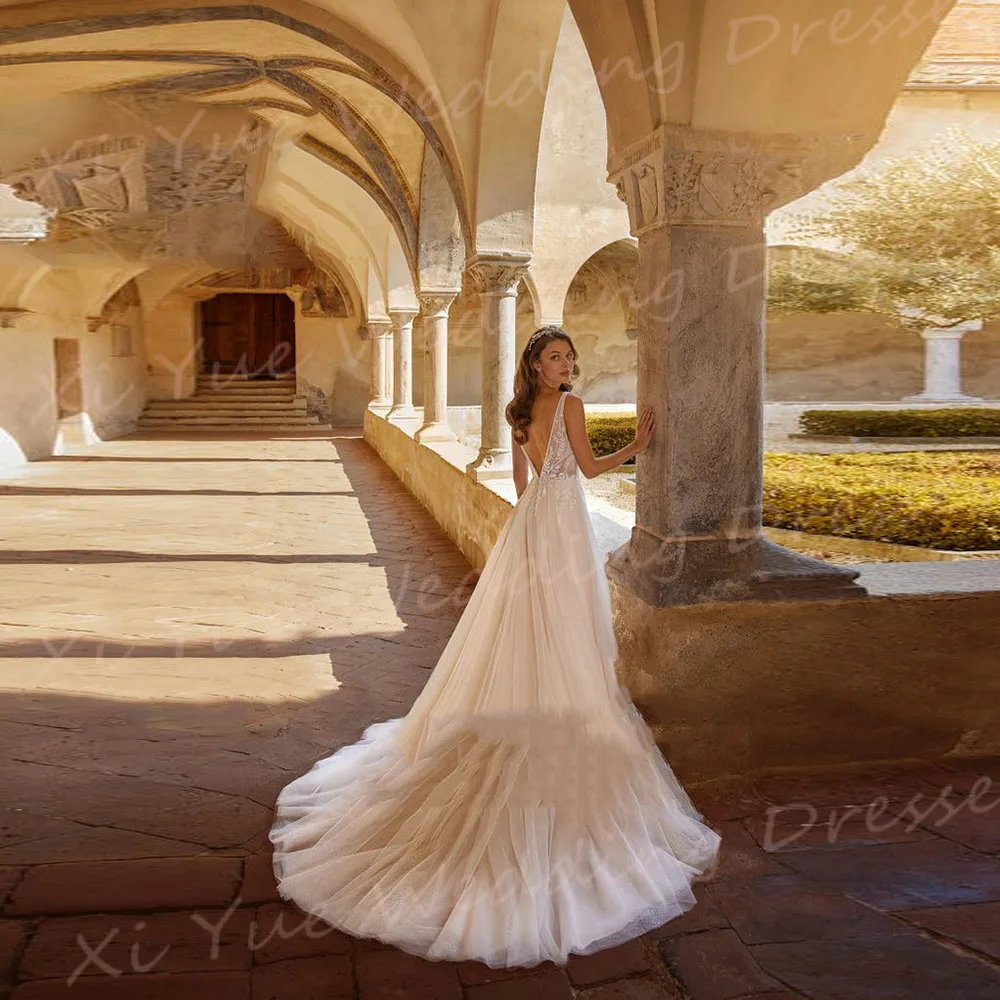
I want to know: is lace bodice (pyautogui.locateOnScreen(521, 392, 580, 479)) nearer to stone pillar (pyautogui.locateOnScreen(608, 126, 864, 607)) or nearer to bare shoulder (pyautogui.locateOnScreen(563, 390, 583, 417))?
bare shoulder (pyautogui.locateOnScreen(563, 390, 583, 417))

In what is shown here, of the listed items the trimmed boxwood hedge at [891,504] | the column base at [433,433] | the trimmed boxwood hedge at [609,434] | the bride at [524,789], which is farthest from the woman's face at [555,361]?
the trimmed boxwood hedge at [609,434]

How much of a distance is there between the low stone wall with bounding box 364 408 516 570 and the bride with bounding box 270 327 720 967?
2284 millimetres

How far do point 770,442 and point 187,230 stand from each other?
28.9ft

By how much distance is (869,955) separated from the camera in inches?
82.0

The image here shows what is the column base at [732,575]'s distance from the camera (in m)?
2.99

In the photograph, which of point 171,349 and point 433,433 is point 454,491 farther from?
point 171,349

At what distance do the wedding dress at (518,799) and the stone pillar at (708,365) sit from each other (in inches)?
11.4

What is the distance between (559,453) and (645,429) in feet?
0.99

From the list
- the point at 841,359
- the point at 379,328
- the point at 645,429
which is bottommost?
the point at 645,429

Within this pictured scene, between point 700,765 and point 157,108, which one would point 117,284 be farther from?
point 700,765

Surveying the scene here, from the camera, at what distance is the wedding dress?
220 cm

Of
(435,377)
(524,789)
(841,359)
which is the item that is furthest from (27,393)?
(841,359)

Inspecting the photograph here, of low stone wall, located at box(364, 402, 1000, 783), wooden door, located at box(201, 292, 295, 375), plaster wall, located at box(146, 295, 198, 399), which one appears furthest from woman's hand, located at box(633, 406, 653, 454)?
wooden door, located at box(201, 292, 295, 375)

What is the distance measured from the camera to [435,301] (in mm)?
9750
